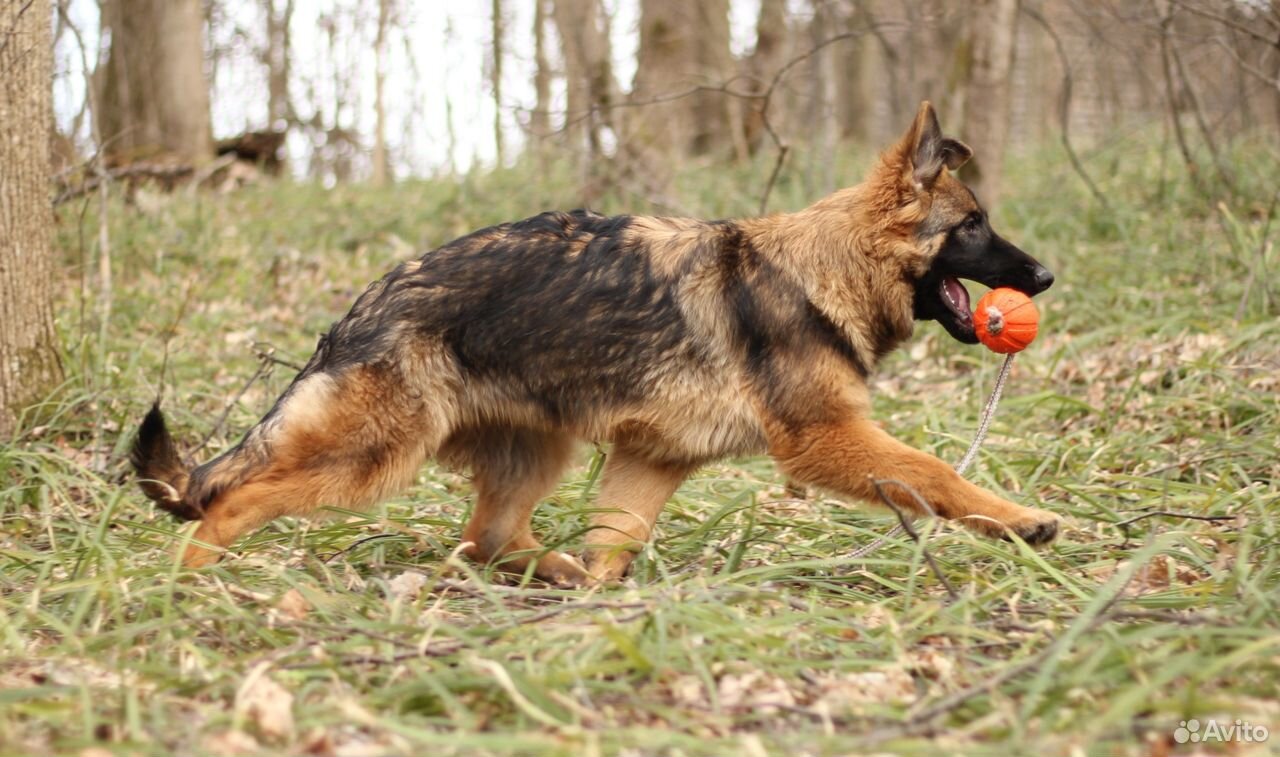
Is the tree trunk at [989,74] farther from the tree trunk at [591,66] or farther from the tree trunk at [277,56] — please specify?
the tree trunk at [277,56]

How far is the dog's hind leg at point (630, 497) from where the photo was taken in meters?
5.13

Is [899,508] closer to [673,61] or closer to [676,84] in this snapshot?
[676,84]

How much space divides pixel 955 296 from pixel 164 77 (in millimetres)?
11495

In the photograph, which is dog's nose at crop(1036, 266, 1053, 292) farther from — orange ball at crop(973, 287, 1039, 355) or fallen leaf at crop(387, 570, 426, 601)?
fallen leaf at crop(387, 570, 426, 601)

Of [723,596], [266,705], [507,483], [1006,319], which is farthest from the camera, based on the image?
[507,483]

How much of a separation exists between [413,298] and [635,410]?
3.28 ft

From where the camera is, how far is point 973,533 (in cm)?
462

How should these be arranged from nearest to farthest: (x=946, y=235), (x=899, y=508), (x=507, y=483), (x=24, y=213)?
1. (x=899, y=508)
2. (x=946, y=235)
3. (x=507, y=483)
4. (x=24, y=213)

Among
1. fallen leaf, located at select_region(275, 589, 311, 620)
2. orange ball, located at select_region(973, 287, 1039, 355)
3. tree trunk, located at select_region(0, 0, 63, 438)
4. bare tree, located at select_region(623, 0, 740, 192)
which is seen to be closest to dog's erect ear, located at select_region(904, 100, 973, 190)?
orange ball, located at select_region(973, 287, 1039, 355)

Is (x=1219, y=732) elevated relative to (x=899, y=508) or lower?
lower

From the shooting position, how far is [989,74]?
34.3 feet

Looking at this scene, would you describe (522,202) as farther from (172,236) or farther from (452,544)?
(452,544)

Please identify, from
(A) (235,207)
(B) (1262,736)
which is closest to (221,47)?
(A) (235,207)

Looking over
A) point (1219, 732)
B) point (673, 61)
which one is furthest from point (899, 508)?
point (673, 61)
